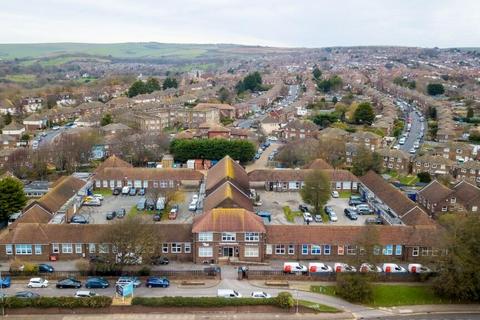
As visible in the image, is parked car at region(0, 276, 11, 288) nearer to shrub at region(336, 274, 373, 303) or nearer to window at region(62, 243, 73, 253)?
window at region(62, 243, 73, 253)

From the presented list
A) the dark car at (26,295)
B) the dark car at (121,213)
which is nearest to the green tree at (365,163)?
the dark car at (121,213)

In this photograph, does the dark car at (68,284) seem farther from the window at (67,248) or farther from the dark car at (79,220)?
the dark car at (79,220)

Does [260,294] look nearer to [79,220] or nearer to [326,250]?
[326,250]

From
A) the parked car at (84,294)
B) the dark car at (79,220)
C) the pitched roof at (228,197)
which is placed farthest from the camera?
the dark car at (79,220)

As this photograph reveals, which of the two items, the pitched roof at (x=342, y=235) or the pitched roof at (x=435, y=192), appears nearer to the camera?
the pitched roof at (x=342, y=235)

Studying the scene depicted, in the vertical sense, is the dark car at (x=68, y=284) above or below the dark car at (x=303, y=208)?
below

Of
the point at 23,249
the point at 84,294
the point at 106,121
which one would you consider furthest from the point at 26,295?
the point at 106,121
